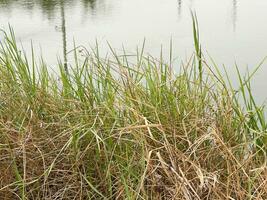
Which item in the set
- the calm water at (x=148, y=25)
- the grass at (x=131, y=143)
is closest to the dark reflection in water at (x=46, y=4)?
the calm water at (x=148, y=25)

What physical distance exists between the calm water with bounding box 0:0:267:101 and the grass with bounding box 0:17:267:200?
128 centimetres

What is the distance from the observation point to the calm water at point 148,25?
3160 mm

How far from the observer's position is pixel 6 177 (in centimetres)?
99

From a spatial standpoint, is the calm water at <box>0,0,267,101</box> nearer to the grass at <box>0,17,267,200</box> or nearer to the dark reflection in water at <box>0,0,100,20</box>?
the dark reflection in water at <box>0,0,100,20</box>

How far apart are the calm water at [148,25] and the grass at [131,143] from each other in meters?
1.28

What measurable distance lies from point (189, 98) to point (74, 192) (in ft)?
1.22

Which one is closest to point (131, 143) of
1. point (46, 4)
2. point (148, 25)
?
point (148, 25)

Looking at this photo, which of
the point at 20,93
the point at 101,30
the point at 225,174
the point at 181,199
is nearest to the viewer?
the point at 181,199

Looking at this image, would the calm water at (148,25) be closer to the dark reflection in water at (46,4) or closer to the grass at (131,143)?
the dark reflection in water at (46,4)

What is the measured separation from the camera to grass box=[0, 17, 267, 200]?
0.90 m

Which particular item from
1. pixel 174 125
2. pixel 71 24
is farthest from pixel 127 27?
pixel 174 125

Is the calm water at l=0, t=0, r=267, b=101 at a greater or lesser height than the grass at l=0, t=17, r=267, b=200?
lesser

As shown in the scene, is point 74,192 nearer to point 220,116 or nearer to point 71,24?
point 220,116

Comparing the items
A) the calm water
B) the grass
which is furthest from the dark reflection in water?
the grass
